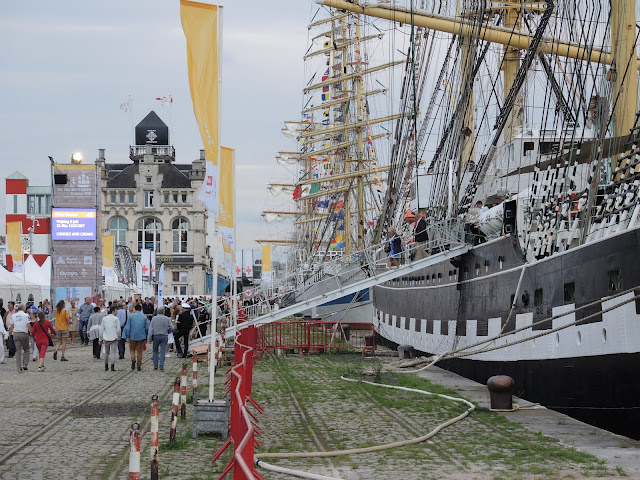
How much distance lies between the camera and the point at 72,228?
35812 millimetres

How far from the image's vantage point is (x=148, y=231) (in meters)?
107

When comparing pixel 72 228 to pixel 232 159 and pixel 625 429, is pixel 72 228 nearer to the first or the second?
pixel 232 159

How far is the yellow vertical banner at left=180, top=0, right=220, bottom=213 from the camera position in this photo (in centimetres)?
1370

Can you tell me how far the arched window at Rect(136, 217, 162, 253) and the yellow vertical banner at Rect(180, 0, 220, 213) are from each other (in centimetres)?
9367

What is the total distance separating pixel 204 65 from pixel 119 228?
95343 millimetres

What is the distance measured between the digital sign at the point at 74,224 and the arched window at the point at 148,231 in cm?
7057

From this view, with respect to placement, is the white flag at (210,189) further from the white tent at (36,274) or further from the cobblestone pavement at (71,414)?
the white tent at (36,274)

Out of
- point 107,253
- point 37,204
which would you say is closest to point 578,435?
point 107,253

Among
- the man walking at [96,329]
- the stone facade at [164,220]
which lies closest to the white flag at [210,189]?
the man walking at [96,329]

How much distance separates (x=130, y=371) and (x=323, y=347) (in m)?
7.73

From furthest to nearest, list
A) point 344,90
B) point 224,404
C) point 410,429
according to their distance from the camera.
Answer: point 344,90, point 410,429, point 224,404

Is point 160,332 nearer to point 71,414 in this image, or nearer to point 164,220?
point 71,414

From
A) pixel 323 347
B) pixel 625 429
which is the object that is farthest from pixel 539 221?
pixel 323 347

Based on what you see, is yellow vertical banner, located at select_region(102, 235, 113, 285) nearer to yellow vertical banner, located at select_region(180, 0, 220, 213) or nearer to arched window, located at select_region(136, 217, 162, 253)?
yellow vertical banner, located at select_region(180, 0, 220, 213)
